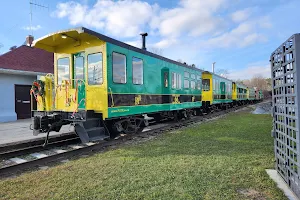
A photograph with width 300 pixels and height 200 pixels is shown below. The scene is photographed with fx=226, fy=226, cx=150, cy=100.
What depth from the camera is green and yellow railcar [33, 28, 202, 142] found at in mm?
6625

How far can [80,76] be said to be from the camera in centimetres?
745

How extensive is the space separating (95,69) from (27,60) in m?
12.1

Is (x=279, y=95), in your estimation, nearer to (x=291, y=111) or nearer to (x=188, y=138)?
(x=291, y=111)

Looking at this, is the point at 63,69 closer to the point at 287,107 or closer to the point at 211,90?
the point at 287,107

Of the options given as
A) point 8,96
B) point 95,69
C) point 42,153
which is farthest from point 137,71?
point 8,96

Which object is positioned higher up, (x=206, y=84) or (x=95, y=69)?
(x=206, y=84)

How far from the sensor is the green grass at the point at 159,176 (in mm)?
3424

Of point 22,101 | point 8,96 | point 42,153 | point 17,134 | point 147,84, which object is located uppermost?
point 147,84

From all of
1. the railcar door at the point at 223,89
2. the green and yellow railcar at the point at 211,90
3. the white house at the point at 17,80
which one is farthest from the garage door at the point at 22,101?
the railcar door at the point at 223,89

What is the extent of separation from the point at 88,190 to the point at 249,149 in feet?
13.9

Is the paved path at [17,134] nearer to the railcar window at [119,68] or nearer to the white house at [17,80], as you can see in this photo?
the railcar window at [119,68]

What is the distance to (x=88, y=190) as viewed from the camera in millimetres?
3590

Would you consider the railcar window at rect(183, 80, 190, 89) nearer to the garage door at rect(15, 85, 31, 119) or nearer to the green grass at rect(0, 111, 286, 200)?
the green grass at rect(0, 111, 286, 200)

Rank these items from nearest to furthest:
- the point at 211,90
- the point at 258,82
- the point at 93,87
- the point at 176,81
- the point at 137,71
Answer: the point at 93,87, the point at 137,71, the point at 176,81, the point at 211,90, the point at 258,82
